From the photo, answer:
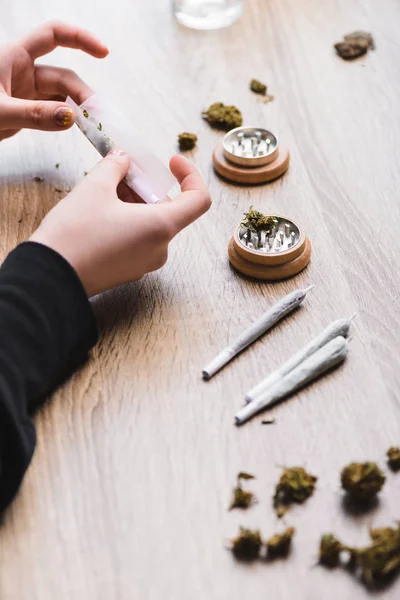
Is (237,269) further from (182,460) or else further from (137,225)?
(182,460)

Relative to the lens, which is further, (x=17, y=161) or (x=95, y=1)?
(x=95, y=1)

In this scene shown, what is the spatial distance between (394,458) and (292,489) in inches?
3.7

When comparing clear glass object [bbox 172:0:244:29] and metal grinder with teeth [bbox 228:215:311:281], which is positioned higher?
clear glass object [bbox 172:0:244:29]

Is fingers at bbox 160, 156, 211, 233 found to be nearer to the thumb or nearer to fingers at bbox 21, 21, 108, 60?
the thumb

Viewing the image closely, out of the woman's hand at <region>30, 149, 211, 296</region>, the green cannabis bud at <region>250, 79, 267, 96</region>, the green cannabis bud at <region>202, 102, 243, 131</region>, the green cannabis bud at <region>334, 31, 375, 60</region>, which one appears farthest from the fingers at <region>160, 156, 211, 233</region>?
the green cannabis bud at <region>334, 31, 375, 60</region>

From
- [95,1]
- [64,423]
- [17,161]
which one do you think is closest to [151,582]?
[64,423]

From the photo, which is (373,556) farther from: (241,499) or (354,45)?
(354,45)

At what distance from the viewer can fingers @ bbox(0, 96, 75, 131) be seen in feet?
2.69

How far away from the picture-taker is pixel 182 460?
0.60m

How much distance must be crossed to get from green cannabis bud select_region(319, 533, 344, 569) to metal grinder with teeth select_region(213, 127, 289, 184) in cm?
50

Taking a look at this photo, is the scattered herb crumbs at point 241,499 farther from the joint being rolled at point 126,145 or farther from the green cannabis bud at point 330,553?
the joint being rolled at point 126,145

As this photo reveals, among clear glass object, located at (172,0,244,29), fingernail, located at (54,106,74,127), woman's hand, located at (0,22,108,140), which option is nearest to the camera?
fingernail, located at (54,106,74,127)

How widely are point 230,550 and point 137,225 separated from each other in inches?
13.2

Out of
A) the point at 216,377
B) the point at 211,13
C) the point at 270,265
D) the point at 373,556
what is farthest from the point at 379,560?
the point at 211,13
